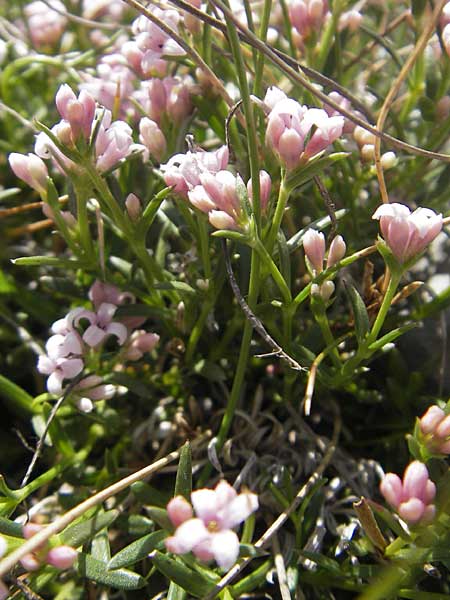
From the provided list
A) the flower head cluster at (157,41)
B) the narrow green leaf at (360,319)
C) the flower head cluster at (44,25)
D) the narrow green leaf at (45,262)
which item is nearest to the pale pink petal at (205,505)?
the narrow green leaf at (360,319)

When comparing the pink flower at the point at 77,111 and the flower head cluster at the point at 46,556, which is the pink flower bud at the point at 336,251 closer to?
the pink flower at the point at 77,111

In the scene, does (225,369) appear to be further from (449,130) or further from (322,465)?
(449,130)

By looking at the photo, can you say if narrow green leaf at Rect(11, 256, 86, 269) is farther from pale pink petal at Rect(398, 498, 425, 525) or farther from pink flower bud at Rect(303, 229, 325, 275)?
pale pink petal at Rect(398, 498, 425, 525)

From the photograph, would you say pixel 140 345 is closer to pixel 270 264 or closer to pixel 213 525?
pixel 270 264

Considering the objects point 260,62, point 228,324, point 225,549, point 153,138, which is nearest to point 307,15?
point 260,62

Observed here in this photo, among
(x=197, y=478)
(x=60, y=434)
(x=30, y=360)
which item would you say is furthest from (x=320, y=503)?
(x=30, y=360)

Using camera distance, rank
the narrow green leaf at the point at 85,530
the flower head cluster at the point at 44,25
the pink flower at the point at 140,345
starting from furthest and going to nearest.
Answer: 1. the flower head cluster at the point at 44,25
2. the pink flower at the point at 140,345
3. the narrow green leaf at the point at 85,530
